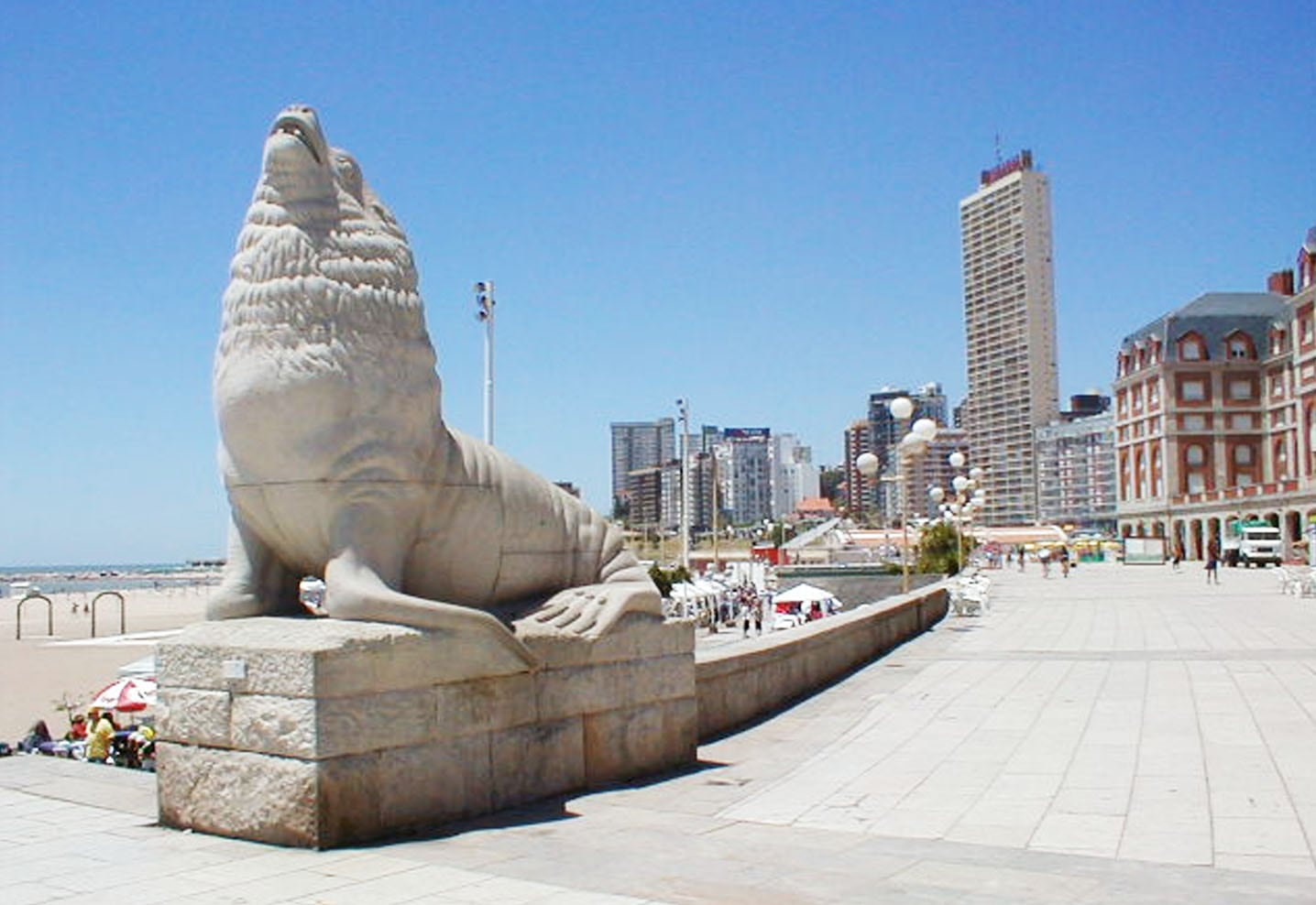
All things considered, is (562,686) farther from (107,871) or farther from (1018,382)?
(1018,382)

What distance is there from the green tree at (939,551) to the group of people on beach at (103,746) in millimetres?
31770

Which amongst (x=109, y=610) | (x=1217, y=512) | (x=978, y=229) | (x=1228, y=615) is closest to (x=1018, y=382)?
(x=978, y=229)

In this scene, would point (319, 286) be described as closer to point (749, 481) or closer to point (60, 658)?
point (60, 658)

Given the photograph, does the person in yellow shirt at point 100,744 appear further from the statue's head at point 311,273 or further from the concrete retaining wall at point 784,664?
the statue's head at point 311,273

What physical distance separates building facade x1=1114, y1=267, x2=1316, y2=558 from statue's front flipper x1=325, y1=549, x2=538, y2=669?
63.9 meters

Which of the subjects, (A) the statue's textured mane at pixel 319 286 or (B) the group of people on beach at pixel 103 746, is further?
(B) the group of people on beach at pixel 103 746

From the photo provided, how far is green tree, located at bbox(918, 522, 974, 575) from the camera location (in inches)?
1651

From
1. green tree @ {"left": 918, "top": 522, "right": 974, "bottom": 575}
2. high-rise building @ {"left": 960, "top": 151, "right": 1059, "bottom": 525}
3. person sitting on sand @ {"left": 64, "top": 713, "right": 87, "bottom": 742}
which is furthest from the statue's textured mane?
high-rise building @ {"left": 960, "top": 151, "right": 1059, "bottom": 525}

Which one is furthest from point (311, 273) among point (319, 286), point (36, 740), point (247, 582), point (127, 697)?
point (127, 697)

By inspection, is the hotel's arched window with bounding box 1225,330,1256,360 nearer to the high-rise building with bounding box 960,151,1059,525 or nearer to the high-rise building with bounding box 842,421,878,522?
the high-rise building with bounding box 960,151,1059,525

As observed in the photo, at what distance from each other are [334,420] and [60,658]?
98.2 ft

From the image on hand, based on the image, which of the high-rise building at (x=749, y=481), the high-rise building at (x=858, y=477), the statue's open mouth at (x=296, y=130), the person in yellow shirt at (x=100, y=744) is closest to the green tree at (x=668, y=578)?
the person in yellow shirt at (x=100, y=744)

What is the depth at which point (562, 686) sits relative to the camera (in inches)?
257

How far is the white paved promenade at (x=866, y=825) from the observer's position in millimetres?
4594
